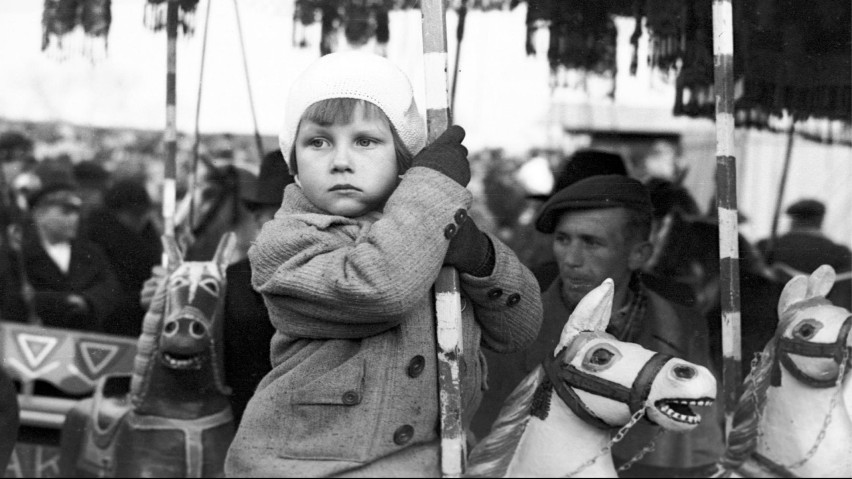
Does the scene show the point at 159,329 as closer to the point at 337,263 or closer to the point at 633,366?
the point at 337,263

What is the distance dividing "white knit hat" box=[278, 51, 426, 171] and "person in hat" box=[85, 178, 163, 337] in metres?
1.32

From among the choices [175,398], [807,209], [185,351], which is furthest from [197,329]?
[807,209]

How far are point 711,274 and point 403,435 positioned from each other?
1.63 meters

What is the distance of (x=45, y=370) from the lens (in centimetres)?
342

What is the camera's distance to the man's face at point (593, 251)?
2918 millimetres

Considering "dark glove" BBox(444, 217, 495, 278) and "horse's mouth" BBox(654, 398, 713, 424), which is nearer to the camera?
"horse's mouth" BBox(654, 398, 713, 424)

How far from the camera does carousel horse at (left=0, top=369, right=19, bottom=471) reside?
2.78 meters

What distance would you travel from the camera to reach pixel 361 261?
192 centimetres

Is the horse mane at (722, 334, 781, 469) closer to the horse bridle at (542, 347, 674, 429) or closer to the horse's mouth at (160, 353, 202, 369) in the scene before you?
the horse bridle at (542, 347, 674, 429)

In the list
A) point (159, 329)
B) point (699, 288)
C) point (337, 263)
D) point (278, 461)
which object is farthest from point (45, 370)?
point (699, 288)

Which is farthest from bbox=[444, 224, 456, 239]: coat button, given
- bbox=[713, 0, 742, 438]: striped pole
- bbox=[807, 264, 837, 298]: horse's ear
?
bbox=[807, 264, 837, 298]: horse's ear

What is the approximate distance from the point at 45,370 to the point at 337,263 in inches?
73.7

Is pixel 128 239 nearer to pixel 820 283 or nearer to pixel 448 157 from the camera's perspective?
pixel 448 157

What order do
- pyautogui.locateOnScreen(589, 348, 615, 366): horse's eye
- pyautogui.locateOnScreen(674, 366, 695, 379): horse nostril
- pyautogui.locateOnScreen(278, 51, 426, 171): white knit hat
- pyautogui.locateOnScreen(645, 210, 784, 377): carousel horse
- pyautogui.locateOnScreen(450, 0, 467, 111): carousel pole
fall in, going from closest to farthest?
pyautogui.locateOnScreen(674, 366, 695, 379): horse nostril, pyautogui.locateOnScreen(589, 348, 615, 366): horse's eye, pyautogui.locateOnScreen(278, 51, 426, 171): white knit hat, pyautogui.locateOnScreen(645, 210, 784, 377): carousel horse, pyautogui.locateOnScreen(450, 0, 467, 111): carousel pole
